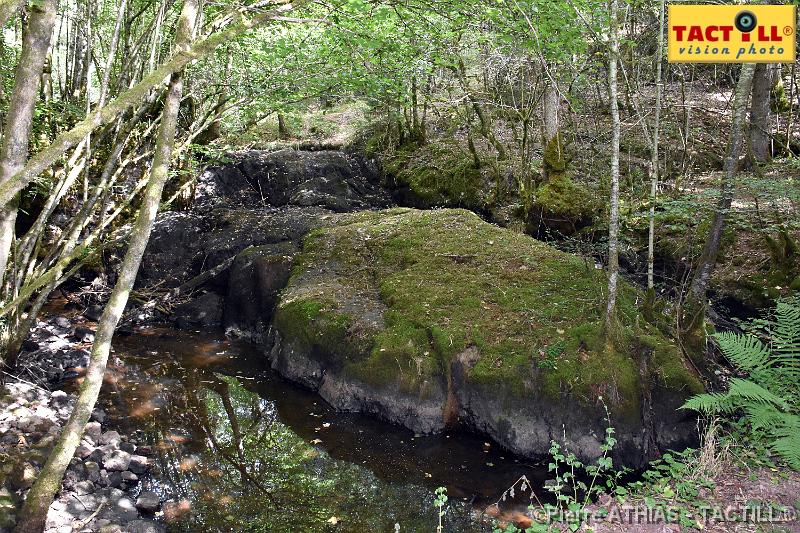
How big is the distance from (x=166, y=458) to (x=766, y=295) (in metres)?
8.48

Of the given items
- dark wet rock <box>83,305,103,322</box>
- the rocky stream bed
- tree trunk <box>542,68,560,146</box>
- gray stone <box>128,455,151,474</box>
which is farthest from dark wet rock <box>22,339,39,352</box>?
tree trunk <box>542,68,560,146</box>

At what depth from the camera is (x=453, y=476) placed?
5312mm

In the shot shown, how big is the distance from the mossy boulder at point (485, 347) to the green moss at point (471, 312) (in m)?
0.02

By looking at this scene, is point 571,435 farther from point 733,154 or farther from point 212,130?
point 212,130

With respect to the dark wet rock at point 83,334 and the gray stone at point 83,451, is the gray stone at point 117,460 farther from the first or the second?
the dark wet rock at point 83,334

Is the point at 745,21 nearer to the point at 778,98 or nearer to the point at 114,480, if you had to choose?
the point at 778,98

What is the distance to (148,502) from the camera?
4566 mm

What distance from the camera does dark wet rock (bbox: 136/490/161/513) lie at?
4543 mm

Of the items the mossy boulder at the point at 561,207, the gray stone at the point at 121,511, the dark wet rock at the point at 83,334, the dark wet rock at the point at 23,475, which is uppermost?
the mossy boulder at the point at 561,207

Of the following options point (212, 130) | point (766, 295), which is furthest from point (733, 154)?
point (212, 130)

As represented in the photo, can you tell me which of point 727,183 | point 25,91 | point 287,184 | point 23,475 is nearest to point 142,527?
point 23,475

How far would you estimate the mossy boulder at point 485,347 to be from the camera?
18.3 feet

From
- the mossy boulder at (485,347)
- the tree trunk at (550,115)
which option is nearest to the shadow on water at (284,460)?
the mossy boulder at (485,347)

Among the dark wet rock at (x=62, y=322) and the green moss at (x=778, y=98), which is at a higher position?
the green moss at (x=778, y=98)
